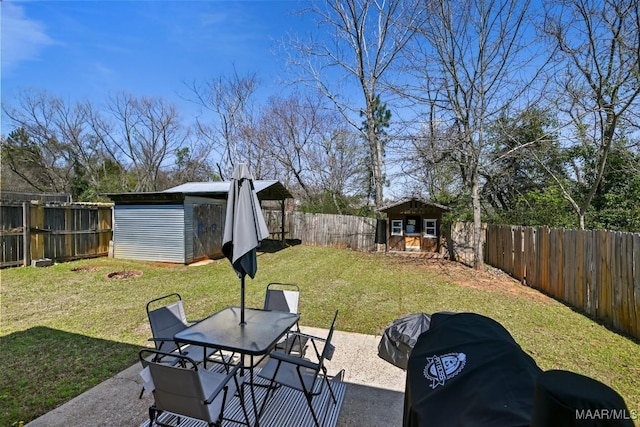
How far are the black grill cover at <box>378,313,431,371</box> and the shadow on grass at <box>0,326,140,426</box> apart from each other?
123 inches

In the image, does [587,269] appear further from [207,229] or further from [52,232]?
[52,232]

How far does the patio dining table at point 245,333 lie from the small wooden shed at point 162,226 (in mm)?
7695

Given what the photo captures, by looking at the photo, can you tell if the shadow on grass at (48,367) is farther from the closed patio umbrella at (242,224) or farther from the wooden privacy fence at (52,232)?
the wooden privacy fence at (52,232)

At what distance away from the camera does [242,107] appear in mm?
24594

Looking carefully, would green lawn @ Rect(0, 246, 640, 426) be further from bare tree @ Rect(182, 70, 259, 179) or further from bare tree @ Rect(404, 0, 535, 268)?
bare tree @ Rect(182, 70, 259, 179)

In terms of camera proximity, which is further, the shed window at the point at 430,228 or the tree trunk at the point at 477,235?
the shed window at the point at 430,228

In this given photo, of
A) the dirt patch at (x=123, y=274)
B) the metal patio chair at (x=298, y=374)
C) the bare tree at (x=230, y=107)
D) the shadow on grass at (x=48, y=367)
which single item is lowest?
the shadow on grass at (x=48, y=367)

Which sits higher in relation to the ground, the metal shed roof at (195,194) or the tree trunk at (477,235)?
the metal shed roof at (195,194)

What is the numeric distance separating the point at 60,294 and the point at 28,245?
3800mm

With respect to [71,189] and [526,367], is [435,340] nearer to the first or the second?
[526,367]

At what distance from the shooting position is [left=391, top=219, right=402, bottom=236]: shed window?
44.8 feet

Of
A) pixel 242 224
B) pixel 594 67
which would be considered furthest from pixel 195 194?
pixel 594 67

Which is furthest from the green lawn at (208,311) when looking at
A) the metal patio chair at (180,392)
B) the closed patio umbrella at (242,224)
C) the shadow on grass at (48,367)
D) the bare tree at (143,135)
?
the bare tree at (143,135)

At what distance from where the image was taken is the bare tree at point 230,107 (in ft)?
79.3
